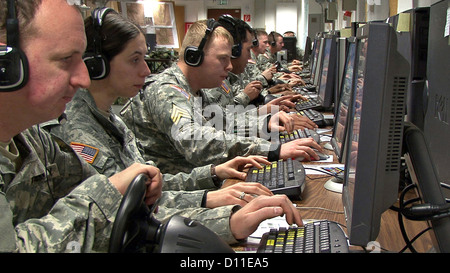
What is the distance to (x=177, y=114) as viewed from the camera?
1853 millimetres

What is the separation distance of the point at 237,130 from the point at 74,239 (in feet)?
5.66

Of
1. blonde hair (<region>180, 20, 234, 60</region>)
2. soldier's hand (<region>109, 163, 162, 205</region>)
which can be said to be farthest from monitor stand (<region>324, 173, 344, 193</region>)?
blonde hair (<region>180, 20, 234, 60</region>)

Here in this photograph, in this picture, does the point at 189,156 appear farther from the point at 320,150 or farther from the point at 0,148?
the point at 0,148

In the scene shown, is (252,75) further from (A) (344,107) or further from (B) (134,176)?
(B) (134,176)

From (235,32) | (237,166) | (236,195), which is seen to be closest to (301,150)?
(237,166)

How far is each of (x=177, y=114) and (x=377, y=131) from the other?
3.81ft

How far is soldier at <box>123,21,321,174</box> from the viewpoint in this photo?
1.83m

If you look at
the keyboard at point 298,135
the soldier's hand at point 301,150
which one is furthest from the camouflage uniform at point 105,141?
the keyboard at point 298,135

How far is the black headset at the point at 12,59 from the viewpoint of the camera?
806 millimetres

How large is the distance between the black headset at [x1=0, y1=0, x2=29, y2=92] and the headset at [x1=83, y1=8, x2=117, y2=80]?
2.11 feet

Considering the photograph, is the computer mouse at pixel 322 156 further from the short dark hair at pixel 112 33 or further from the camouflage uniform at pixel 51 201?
the camouflage uniform at pixel 51 201

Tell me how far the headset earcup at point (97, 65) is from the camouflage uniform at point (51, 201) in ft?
1.19

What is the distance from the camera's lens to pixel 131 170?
1008mm
